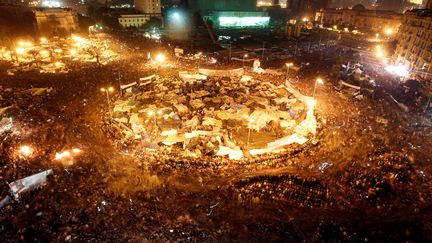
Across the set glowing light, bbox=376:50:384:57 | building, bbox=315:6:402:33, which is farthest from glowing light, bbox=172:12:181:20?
glowing light, bbox=376:50:384:57

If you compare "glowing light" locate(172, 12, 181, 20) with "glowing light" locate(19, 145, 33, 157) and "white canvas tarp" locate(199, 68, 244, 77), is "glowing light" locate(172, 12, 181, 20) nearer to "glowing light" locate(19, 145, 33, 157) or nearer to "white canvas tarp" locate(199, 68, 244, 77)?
"white canvas tarp" locate(199, 68, 244, 77)

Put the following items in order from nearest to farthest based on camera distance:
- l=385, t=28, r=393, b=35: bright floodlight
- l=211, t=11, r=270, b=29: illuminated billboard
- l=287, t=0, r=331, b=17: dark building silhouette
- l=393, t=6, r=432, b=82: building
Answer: l=393, t=6, r=432, b=82: building
l=385, t=28, r=393, b=35: bright floodlight
l=211, t=11, r=270, b=29: illuminated billboard
l=287, t=0, r=331, b=17: dark building silhouette

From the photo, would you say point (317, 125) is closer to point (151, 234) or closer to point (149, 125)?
point (149, 125)

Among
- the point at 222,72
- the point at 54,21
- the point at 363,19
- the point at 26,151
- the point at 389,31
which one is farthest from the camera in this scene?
the point at 363,19

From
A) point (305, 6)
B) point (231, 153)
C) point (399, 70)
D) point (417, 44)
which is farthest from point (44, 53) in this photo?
point (305, 6)

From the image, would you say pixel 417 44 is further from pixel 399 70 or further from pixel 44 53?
pixel 44 53

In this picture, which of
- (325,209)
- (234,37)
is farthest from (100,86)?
(234,37)

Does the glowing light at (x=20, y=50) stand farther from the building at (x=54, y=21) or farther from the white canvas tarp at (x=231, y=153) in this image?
the white canvas tarp at (x=231, y=153)

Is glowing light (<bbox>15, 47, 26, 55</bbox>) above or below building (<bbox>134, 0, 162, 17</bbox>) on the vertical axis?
below
